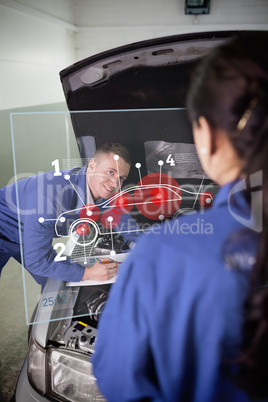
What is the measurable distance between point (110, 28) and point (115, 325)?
1964mm


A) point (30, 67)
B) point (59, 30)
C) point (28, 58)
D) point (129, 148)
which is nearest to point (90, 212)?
point (129, 148)

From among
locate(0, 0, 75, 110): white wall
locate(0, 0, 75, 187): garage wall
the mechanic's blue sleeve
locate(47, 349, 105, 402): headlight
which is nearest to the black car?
locate(47, 349, 105, 402): headlight

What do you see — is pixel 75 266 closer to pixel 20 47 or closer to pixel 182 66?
pixel 182 66

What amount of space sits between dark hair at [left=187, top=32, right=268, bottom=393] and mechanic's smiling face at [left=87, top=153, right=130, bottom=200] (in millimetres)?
777

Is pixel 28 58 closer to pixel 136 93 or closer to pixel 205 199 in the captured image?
pixel 136 93

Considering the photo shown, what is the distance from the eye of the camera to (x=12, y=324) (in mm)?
1781

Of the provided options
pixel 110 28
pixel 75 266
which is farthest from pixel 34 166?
pixel 110 28

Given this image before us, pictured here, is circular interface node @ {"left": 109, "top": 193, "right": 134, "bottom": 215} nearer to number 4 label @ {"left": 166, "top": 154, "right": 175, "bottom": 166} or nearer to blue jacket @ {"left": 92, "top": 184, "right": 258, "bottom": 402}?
number 4 label @ {"left": 166, "top": 154, "right": 175, "bottom": 166}

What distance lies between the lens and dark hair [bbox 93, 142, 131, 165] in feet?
4.37

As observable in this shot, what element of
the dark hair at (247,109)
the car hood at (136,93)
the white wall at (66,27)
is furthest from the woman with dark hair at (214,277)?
the white wall at (66,27)

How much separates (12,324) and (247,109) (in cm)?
175

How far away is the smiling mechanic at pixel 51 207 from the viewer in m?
1.23

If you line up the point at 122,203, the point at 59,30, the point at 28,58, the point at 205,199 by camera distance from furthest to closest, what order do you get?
the point at 59,30
the point at 28,58
the point at 205,199
the point at 122,203

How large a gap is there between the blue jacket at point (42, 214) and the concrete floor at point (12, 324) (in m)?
0.11
